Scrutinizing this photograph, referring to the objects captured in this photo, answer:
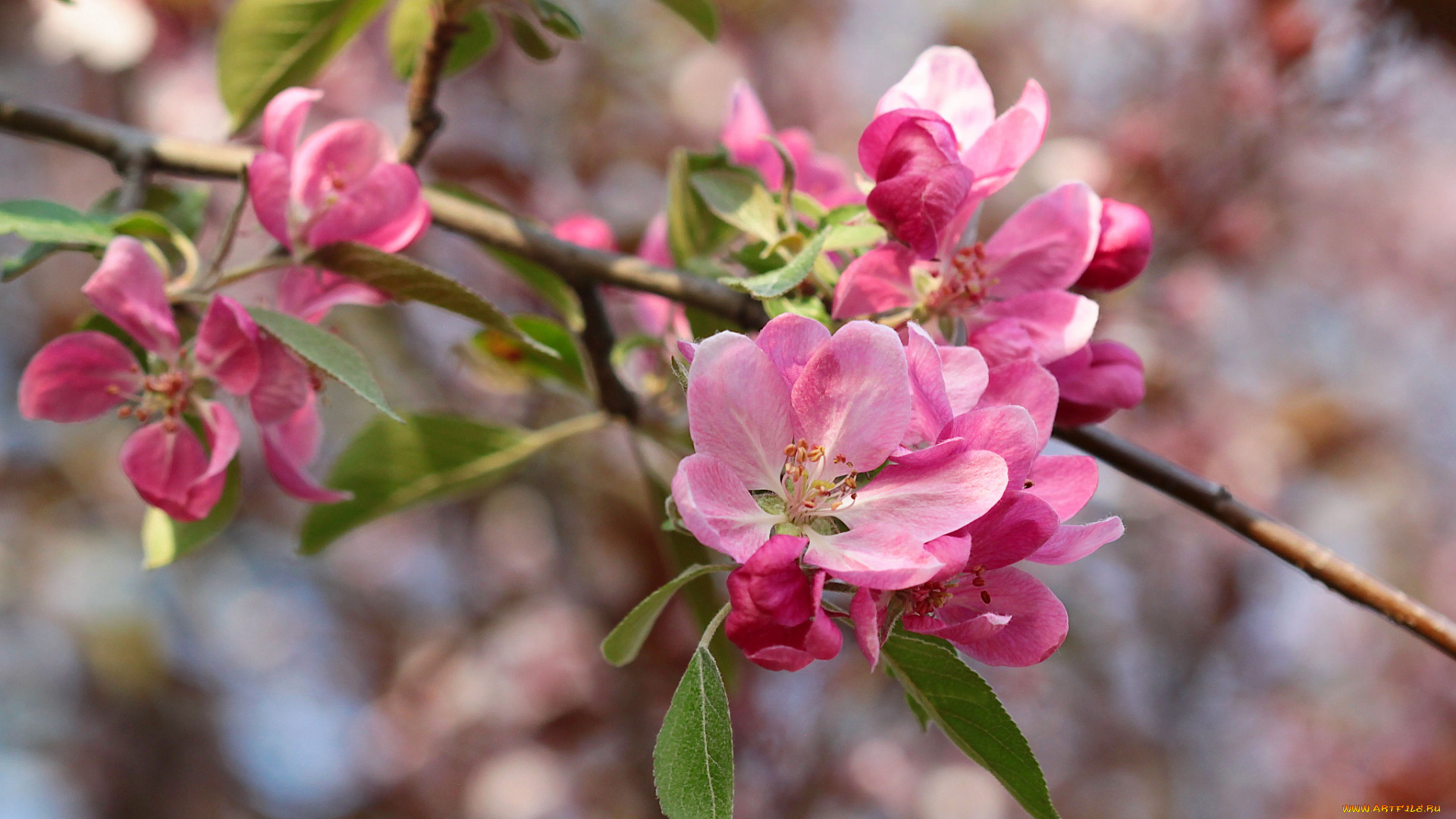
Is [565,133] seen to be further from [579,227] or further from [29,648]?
[29,648]

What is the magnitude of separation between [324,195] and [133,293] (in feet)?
0.56

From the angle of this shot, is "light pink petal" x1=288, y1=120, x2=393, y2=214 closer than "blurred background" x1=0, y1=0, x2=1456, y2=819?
Yes

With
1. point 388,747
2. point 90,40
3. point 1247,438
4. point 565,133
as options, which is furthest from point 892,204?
point 1247,438

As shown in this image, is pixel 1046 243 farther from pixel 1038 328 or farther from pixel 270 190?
pixel 270 190

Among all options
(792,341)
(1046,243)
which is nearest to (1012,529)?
(792,341)

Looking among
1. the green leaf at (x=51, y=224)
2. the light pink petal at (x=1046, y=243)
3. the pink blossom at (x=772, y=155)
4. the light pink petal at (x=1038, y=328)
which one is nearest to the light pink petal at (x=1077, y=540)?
the light pink petal at (x=1038, y=328)

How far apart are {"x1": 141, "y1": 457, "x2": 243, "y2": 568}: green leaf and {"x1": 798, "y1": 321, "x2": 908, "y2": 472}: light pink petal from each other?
0.57 m

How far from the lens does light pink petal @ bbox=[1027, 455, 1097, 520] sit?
1.94 ft

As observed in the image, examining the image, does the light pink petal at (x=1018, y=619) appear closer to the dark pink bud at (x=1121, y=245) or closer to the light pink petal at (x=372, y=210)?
the dark pink bud at (x=1121, y=245)

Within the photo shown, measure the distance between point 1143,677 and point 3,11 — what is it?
441 centimetres

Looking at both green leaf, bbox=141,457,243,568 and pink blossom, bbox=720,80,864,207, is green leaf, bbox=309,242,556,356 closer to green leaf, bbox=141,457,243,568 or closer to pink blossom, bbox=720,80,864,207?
green leaf, bbox=141,457,243,568

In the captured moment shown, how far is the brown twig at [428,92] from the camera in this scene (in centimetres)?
93

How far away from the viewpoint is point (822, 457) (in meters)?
0.58

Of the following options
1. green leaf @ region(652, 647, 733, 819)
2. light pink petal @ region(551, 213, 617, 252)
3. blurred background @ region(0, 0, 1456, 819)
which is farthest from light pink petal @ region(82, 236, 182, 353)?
blurred background @ region(0, 0, 1456, 819)
